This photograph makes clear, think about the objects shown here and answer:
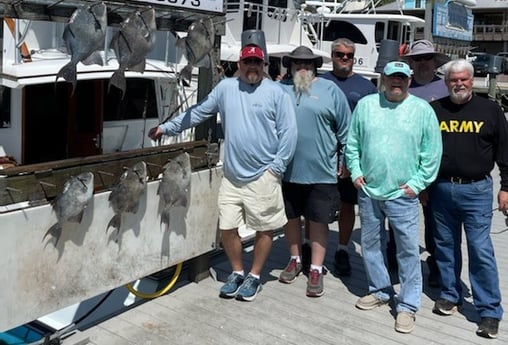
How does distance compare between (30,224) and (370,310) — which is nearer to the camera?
(30,224)

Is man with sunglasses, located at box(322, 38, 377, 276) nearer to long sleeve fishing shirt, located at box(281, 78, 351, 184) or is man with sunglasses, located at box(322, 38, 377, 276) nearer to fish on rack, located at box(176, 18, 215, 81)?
long sleeve fishing shirt, located at box(281, 78, 351, 184)

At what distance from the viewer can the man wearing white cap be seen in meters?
3.76

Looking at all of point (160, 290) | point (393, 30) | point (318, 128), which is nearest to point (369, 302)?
point (318, 128)

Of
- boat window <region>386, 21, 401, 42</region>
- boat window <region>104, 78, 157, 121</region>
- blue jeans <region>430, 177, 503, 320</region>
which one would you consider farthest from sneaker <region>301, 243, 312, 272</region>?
boat window <region>386, 21, 401, 42</region>

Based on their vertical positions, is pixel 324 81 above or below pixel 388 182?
above

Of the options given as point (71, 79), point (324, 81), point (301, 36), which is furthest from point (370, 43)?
point (71, 79)

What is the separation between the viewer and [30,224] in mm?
3158

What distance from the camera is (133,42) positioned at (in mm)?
3496

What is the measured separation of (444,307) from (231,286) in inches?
60.5

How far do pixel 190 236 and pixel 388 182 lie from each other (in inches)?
59.8

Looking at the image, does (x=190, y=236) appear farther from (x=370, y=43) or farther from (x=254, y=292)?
(x=370, y=43)

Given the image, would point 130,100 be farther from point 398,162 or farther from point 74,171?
point 398,162

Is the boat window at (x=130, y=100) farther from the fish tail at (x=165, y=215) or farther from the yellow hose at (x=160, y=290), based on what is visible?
the fish tail at (x=165, y=215)

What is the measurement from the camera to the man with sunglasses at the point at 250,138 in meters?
4.02
